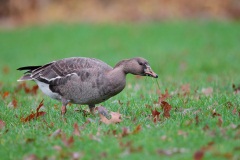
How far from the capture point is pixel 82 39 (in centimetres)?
2166

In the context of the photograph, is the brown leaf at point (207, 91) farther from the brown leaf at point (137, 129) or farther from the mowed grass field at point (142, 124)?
the brown leaf at point (137, 129)

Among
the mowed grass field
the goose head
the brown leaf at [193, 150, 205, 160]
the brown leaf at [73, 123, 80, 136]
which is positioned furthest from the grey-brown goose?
the brown leaf at [193, 150, 205, 160]

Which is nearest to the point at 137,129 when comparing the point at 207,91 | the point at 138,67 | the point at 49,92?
the point at 138,67

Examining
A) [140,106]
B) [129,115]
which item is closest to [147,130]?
[129,115]

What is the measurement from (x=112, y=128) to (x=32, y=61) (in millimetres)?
11481

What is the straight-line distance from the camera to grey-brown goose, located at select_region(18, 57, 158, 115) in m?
6.81

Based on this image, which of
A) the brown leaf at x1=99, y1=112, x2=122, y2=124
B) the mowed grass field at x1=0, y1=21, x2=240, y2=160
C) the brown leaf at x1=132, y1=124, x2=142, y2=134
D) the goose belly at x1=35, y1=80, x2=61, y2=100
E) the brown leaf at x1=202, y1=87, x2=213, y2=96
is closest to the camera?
the mowed grass field at x1=0, y1=21, x2=240, y2=160

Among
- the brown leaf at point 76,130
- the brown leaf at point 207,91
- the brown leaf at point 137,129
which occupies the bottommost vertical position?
the brown leaf at point 207,91

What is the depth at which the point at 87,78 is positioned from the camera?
274 inches

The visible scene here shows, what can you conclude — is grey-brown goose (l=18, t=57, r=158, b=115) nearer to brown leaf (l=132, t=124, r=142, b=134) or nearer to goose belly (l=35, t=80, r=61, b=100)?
goose belly (l=35, t=80, r=61, b=100)

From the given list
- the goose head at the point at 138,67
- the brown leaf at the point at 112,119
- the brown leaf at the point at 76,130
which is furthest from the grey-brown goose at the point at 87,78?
the brown leaf at the point at 76,130

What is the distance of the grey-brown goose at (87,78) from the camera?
6812 mm

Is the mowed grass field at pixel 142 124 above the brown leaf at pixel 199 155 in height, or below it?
below

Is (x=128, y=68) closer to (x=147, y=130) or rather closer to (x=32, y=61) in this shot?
(x=147, y=130)
